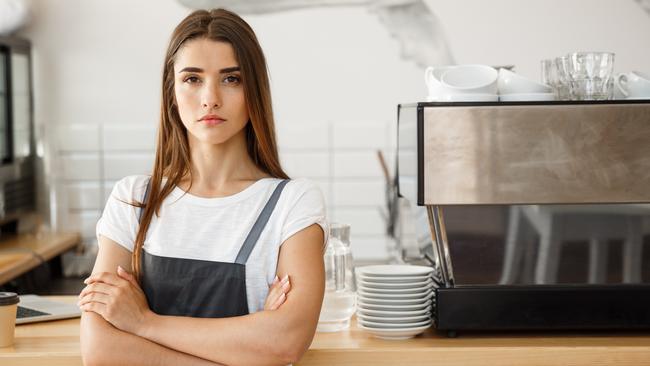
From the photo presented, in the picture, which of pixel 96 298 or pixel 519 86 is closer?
pixel 96 298

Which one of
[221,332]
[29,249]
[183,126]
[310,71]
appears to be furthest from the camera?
[310,71]

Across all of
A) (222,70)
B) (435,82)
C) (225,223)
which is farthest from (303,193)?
(435,82)

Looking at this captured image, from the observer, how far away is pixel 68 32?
168 inches

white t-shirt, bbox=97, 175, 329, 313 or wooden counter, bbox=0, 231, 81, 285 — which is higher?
white t-shirt, bbox=97, 175, 329, 313

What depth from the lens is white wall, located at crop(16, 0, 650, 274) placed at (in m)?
4.26

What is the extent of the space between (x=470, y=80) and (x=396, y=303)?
1.59 ft

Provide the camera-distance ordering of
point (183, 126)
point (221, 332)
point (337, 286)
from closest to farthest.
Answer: point (221, 332) → point (183, 126) → point (337, 286)

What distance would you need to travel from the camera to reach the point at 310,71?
14.0 feet

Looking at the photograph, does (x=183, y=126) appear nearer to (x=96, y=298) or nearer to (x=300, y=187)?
(x=300, y=187)

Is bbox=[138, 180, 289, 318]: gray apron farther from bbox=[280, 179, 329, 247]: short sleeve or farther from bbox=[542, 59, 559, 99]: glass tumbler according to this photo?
bbox=[542, 59, 559, 99]: glass tumbler

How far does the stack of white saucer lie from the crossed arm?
0.26 meters

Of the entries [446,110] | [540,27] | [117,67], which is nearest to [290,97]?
[117,67]

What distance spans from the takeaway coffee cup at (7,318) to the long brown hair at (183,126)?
296 mm

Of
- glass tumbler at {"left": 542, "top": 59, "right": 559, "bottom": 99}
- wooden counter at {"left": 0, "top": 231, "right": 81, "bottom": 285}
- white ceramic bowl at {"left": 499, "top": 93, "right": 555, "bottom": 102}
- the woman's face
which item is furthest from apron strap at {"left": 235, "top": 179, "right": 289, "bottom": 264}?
wooden counter at {"left": 0, "top": 231, "right": 81, "bottom": 285}
